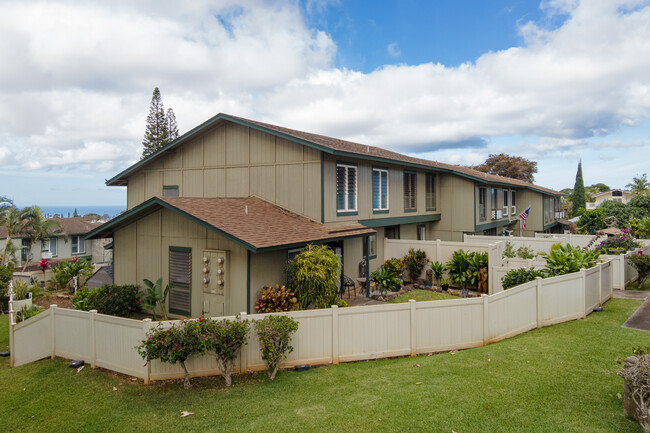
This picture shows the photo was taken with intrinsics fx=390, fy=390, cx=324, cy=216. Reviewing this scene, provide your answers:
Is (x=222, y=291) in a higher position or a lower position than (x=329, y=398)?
higher

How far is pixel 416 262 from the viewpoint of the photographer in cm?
1805

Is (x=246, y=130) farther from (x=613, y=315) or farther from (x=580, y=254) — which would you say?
(x=613, y=315)

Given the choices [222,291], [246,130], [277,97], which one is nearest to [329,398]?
[222,291]

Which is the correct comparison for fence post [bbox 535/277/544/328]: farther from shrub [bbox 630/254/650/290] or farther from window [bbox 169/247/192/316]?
window [bbox 169/247/192/316]

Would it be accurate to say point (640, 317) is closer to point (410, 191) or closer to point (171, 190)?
point (410, 191)

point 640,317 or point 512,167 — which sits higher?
point 512,167

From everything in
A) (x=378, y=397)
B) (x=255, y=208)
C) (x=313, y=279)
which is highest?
(x=255, y=208)

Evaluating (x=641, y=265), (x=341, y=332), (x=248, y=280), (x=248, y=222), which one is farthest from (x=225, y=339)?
(x=641, y=265)

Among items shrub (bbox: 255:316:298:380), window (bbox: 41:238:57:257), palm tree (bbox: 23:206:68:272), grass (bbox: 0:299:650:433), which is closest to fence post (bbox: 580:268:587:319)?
grass (bbox: 0:299:650:433)

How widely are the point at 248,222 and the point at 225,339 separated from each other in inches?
210

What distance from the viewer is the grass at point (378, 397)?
19.0 feet

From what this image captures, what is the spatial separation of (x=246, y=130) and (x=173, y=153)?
4663mm

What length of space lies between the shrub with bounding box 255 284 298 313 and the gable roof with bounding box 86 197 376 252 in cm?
133

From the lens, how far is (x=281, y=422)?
599 centimetres
